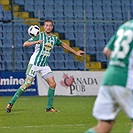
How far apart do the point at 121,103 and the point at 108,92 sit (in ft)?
0.67

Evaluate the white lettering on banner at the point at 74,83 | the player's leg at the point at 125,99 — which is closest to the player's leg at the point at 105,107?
the player's leg at the point at 125,99

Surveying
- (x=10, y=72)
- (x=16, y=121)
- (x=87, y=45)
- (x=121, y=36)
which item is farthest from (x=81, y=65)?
(x=121, y=36)

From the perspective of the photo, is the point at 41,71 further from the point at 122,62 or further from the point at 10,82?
the point at 122,62

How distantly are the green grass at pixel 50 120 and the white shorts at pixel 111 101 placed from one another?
407 cm

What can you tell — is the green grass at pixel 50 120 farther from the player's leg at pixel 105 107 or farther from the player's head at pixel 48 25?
the player's leg at pixel 105 107

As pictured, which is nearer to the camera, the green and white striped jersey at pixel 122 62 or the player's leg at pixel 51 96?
the green and white striped jersey at pixel 122 62

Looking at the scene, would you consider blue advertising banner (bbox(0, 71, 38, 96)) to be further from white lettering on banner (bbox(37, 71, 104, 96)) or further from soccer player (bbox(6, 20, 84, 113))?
soccer player (bbox(6, 20, 84, 113))

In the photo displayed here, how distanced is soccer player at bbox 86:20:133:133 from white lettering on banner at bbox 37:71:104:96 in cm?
1687

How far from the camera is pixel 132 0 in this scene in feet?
102

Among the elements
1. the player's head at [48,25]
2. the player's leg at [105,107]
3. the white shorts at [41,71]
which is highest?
the player's head at [48,25]

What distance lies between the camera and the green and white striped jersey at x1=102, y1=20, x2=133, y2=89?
8281 mm

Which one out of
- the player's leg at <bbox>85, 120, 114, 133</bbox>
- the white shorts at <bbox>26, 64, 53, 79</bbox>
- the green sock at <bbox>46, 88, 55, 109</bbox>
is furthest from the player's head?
the player's leg at <bbox>85, 120, 114, 133</bbox>

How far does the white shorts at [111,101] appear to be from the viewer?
8.24 meters

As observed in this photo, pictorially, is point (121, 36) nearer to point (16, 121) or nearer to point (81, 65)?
point (16, 121)
